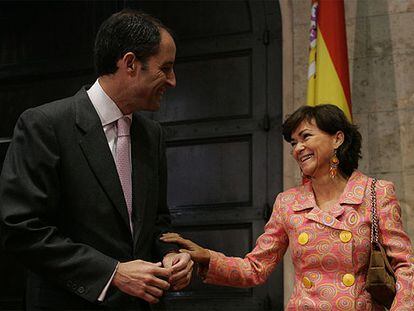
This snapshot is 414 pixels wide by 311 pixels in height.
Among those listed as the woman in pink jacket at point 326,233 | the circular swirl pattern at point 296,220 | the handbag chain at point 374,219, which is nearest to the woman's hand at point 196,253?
the woman in pink jacket at point 326,233

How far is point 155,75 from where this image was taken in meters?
2.76

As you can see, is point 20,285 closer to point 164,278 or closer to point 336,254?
point 336,254

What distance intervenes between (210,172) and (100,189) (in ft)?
9.79

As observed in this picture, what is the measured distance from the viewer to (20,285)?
226 inches

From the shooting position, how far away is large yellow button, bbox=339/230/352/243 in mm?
3314

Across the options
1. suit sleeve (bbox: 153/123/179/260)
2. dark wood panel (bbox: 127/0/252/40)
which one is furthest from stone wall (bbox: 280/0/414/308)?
suit sleeve (bbox: 153/123/179/260)

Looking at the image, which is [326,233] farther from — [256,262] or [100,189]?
[100,189]

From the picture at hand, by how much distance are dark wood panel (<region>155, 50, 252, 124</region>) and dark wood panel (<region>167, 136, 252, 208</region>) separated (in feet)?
0.66

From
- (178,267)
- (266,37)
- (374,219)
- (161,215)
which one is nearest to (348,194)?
(374,219)

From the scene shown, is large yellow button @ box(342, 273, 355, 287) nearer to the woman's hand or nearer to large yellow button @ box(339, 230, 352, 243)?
large yellow button @ box(339, 230, 352, 243)

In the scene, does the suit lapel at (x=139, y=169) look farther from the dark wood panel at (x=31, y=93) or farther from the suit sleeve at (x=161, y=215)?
the dark wood panel at (x=31, y=93)

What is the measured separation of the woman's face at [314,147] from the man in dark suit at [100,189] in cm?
92

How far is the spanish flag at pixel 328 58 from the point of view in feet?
15.3

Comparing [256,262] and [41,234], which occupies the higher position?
[41,234]
